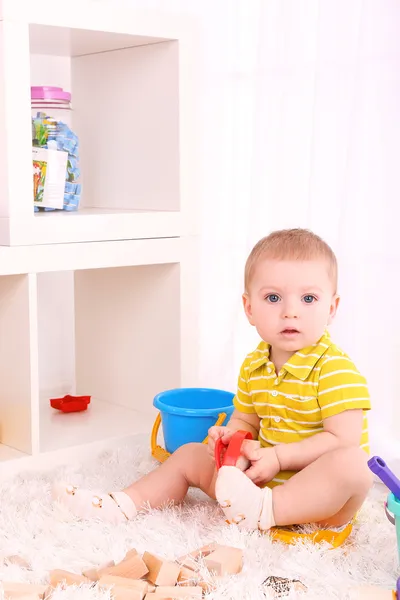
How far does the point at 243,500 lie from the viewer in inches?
46.9

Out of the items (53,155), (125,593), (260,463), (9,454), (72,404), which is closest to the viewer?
(125,593)

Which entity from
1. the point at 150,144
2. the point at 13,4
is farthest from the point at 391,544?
the point at 13,4

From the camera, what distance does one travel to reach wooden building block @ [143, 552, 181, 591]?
1027mm

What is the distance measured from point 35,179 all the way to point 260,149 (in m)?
0.53

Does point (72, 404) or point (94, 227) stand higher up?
point (94, 227)

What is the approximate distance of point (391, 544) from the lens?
3.92 ft

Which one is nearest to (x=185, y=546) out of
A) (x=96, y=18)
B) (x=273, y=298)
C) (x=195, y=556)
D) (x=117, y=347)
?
(x=195, y=556)

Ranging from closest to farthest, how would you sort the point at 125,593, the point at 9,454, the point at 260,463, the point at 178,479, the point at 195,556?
1. the point at 125,593
2. the point at 195,556
3. the point at 260,463
4. the point at 178,479
5. the point at 9,454

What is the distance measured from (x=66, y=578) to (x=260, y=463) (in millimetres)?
324

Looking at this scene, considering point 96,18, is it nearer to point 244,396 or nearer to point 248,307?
point 248,307

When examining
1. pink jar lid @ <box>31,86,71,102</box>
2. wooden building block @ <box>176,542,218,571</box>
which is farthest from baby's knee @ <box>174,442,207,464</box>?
pink jar lid @ <box>31,86,71,102</box>

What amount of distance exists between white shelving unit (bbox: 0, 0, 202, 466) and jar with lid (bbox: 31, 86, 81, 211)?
6 centimetres

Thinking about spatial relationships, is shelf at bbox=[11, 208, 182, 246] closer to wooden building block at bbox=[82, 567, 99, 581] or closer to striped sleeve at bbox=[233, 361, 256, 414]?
striped sleeve at bbox=[233, 361, 256, 414]

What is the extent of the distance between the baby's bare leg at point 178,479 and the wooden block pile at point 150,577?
0.21 m
